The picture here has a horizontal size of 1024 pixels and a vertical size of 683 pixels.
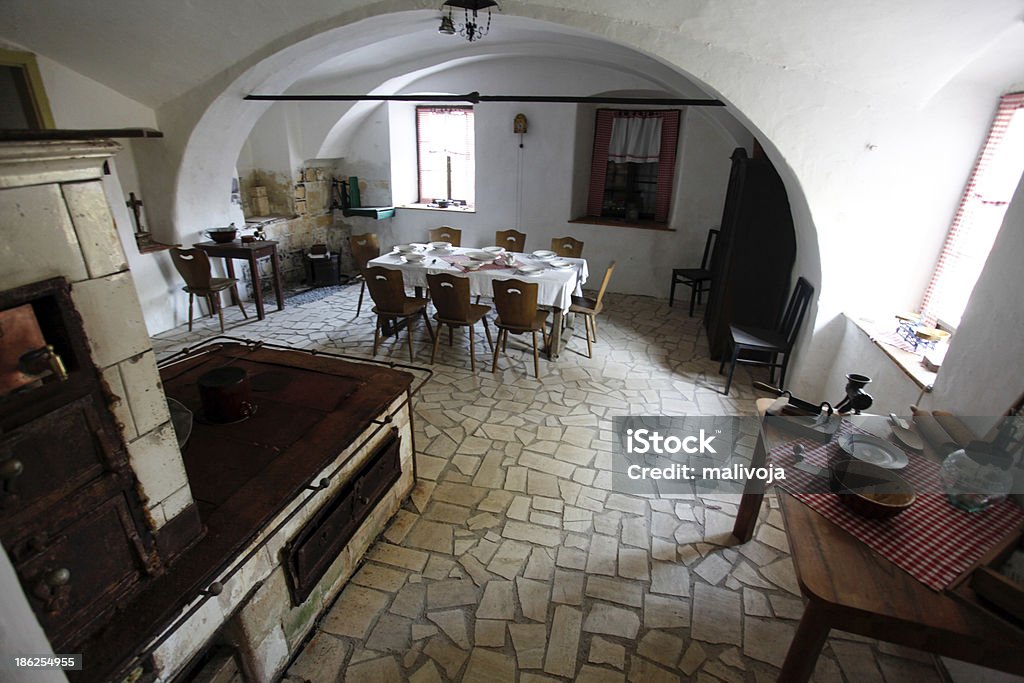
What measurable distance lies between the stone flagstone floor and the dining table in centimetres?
106

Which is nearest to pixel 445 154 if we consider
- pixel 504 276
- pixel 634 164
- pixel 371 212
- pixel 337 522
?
pixel 371 212

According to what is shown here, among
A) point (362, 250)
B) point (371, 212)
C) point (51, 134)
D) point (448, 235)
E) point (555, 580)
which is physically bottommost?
point (555, 580)

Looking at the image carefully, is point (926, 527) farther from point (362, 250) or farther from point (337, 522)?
point (362, 250)

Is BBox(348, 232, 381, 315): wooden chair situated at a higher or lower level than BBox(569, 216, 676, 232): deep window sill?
lower

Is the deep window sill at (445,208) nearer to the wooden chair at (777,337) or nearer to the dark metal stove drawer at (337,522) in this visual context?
the wooden chair at (777,337)

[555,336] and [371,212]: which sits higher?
[371,212]

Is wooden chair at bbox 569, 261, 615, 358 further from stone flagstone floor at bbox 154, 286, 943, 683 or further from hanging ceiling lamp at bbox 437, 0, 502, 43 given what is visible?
hanging ceiling lamp at bbox 437, 0, 502, 43

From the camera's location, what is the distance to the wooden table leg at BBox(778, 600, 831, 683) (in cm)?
153

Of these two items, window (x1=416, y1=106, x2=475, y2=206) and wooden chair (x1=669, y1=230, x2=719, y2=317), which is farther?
window (x1=416, y1=106, x2=475, y2=206)

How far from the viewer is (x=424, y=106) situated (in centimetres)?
798

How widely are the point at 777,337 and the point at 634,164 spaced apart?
3933 millimetres

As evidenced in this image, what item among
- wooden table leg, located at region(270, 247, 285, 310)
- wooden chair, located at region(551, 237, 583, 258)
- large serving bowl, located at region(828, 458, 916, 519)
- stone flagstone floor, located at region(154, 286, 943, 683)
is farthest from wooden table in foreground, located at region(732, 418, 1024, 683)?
wooden table leg, located at region(270, 247, 285, 310)

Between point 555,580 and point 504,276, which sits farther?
point 504,276

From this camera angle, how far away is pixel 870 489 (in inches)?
70.1
